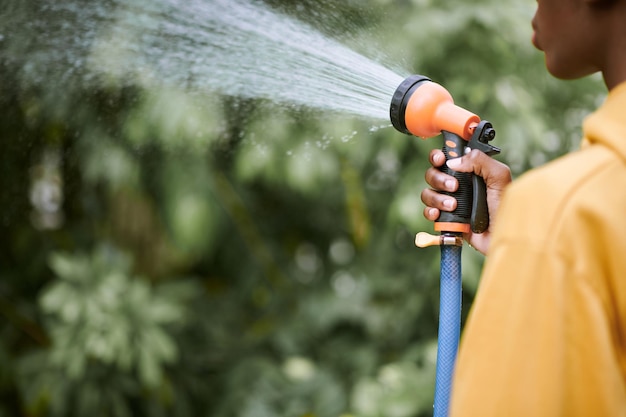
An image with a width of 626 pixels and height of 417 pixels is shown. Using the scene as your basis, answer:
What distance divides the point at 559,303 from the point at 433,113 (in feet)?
1.69

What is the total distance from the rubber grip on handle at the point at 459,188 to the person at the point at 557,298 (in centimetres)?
36

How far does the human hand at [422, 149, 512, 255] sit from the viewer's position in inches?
44.2

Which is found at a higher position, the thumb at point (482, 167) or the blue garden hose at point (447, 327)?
the thumb at point (482, 167)

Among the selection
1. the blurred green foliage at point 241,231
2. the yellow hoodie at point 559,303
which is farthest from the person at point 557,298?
the blurred green foliage at point 241,231

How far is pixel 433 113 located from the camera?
116 centimetres

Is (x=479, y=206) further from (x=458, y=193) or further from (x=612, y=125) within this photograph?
(x=612, y=125)

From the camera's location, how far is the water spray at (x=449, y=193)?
111 centimetres

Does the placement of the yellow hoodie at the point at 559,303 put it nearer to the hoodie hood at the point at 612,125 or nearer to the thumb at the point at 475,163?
the hoodie hood at the point at 612,125

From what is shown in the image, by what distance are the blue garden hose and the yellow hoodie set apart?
1.17ft

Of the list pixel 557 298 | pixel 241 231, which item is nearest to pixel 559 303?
pixel 557 298

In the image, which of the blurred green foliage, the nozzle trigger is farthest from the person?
the blurred green foliage

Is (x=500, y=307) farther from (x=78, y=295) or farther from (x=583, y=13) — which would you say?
(x=78, y=295)

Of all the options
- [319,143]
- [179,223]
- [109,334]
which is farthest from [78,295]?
[319,143]

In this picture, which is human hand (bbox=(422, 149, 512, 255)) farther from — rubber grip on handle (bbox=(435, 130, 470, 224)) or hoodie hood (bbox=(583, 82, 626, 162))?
hoodie hood (bbox=(583, 82, 626, 162))
